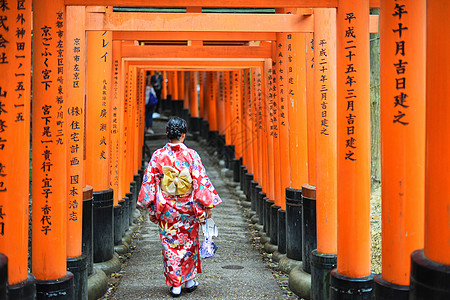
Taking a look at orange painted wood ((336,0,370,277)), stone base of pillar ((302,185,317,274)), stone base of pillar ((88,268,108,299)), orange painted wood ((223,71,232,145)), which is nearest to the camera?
orange painted wood ((336,0,370,277))

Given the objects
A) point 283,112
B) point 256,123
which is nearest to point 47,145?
point 283,112

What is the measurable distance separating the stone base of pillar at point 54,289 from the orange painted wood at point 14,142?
0.73 metres

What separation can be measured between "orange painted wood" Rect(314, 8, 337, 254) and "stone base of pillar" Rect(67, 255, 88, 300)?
217 cm

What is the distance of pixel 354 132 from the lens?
4.54 meters

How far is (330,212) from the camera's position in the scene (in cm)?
549

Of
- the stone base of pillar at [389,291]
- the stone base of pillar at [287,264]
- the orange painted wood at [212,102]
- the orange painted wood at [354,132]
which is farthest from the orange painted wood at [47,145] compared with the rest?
the orange painted wood at [212,102]

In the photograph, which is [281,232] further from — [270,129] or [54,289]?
[54,289]

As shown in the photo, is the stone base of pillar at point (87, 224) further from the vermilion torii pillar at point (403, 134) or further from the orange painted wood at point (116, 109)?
the vermilion torii pillar at point (403, 134)

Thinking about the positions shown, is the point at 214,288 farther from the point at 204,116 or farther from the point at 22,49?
the point at 204,116

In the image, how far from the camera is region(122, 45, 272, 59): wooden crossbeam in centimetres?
852

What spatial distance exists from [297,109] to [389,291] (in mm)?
3573

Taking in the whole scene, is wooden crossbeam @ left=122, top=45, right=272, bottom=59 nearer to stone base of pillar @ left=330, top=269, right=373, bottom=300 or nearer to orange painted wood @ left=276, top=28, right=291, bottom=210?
orange painted wood @ left=276, top=28, right=291, bottom=210

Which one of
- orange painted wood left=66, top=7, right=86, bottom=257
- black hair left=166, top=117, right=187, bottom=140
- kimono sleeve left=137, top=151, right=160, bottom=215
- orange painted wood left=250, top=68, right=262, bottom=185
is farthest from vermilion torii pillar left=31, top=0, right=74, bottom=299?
orange painted wood left=250, top=68, right=262, bottom=185

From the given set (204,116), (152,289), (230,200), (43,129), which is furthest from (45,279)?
(204,116)
